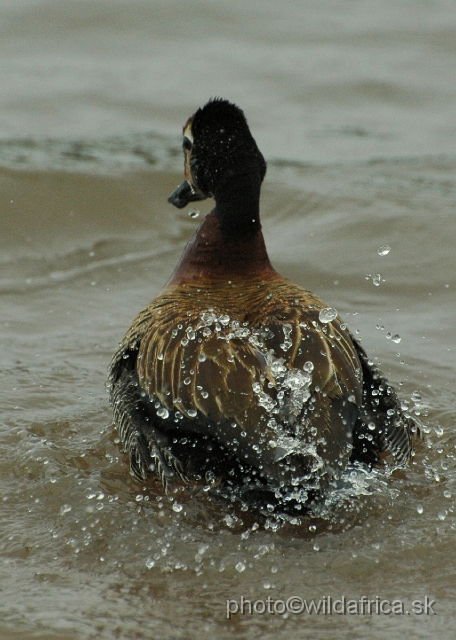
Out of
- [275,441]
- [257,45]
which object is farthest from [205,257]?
[257,45]

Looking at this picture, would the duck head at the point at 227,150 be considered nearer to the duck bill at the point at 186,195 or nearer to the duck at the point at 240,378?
the duck at the point at 240,378

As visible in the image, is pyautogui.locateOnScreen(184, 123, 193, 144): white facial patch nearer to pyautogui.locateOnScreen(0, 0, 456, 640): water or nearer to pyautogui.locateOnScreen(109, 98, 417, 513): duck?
pyautogui.locateOnScreen(109, 98, 417, 513): duck

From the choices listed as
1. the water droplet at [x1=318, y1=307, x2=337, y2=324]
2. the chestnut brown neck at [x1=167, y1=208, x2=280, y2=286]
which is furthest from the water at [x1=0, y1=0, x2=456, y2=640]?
the chestnut brown neck at [x1=167, y1=208, x2=280, y2=286]

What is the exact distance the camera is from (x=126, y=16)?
1505cm

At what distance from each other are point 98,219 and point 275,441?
613cm

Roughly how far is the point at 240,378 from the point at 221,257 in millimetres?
1209

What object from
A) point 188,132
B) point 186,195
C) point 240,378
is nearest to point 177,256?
point 186,195

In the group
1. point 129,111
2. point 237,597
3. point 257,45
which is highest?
point 257,45

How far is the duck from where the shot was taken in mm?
4523

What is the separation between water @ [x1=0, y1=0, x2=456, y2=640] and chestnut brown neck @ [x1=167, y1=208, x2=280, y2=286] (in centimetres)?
121

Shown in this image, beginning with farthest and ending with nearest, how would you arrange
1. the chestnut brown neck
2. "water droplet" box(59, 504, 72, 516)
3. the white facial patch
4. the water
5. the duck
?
1. the white facial patch
2. the chestnut brown neck
3. "water droplet" box(59, 504, 72, 516)
4. the duck
5. the water

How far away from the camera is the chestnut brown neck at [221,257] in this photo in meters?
5.55

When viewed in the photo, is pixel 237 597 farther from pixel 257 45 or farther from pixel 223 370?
pixel 257 45

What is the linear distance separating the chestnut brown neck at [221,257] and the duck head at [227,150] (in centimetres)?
22
